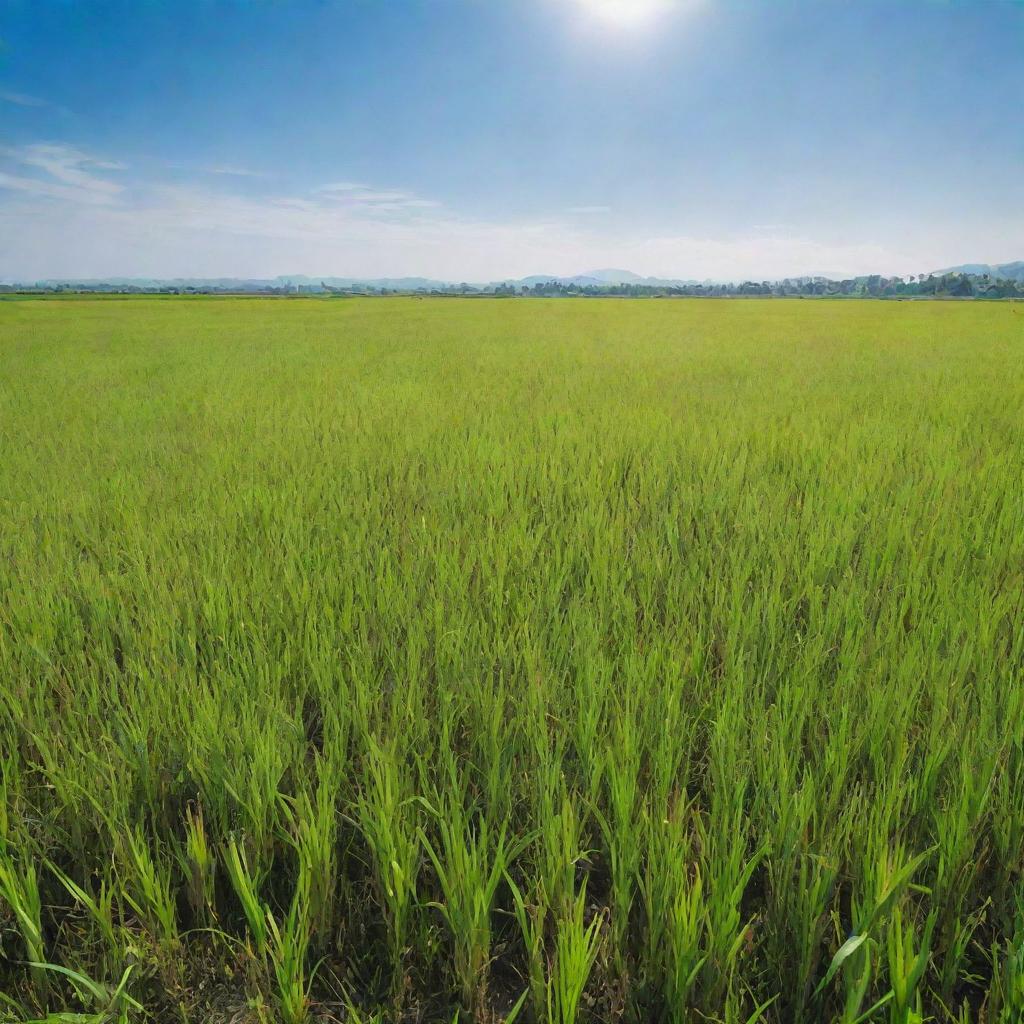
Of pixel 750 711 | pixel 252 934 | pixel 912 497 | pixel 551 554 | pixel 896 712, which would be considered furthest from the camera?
pixel 912 497

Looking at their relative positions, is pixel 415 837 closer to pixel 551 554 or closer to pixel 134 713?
pixel 134 713

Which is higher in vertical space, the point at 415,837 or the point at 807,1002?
the point at 415,837

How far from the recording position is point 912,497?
2.93 meters

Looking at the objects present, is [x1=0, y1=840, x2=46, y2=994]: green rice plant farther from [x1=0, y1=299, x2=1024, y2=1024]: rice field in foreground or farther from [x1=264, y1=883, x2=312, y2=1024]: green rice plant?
[x1=264, y1=883, x2=312, y2=1024]: green rice plant

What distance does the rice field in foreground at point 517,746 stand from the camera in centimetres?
97

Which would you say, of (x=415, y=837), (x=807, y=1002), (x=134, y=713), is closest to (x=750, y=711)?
(x=807, y=1002)

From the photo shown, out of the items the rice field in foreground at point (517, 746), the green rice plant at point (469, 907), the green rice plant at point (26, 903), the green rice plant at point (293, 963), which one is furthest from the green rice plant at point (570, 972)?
the green rice plant at point (26, 903)

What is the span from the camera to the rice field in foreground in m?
0.97

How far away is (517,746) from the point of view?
4.47 ft

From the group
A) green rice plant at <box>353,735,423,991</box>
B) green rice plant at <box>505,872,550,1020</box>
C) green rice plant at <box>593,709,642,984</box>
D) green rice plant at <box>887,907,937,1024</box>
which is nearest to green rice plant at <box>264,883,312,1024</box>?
green rice plant at <box>353,735,423,991</box>

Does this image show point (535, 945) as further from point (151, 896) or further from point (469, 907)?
point (151, 896)

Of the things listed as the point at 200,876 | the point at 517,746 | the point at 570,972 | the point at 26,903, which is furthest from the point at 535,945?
the point at 26,903

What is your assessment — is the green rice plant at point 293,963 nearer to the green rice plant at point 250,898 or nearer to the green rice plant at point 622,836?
the green rice plant at point 250,898

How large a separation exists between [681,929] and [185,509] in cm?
278
